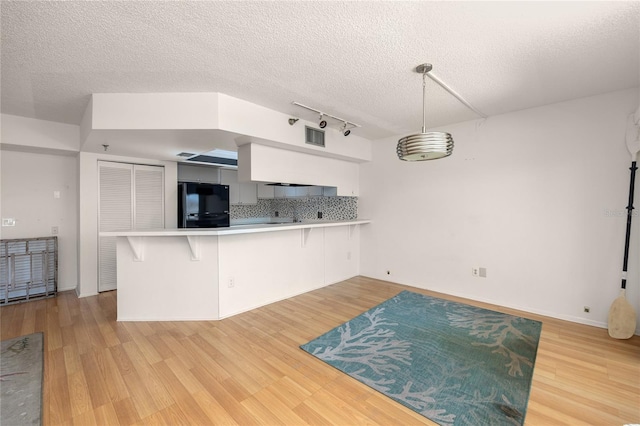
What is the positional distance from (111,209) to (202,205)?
4.50 ft

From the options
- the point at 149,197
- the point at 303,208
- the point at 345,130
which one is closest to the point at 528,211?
the point at 345,130

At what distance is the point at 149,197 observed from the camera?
4.72 metres

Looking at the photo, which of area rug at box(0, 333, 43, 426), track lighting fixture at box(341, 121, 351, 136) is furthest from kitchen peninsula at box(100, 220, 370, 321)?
track lighting fixture at box(341, 121, 351, 136)

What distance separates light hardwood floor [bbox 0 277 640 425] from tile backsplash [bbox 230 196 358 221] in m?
2.42

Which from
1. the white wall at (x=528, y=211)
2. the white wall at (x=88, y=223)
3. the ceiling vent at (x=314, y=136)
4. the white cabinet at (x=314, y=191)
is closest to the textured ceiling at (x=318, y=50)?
the white wall at (x=528, y=211)

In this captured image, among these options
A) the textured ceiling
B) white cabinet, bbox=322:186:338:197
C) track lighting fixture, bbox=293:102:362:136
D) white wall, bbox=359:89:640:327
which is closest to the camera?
the textured ceiling

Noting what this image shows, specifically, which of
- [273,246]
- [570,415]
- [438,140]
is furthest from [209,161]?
[570,415]

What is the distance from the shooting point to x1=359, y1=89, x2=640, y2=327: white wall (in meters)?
2.93

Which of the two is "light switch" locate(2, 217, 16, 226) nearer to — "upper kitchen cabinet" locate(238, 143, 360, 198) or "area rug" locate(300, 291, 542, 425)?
"upper kitchen cabinet" locate(238, 143, 360, 198)

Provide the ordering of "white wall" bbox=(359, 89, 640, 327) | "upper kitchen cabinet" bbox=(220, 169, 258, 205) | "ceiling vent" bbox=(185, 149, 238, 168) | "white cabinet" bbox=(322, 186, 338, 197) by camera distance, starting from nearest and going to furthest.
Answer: "white wall" bbox=(359, 89, 640, 327) → "white cabinet" bbox=(322, 186, 338, 197) → "ceiling vent" bbox=(185, 149, 238, 168) → "upper kitchen cabinet" bbox=(220, 169, 258, 205)

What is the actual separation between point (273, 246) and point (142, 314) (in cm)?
171

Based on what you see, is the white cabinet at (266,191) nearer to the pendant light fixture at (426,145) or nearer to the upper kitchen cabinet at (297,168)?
the upper kitchen cabinet at (297,168)

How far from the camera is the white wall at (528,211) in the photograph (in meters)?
2.93

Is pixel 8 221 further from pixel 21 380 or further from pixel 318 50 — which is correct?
pixel 318 50
